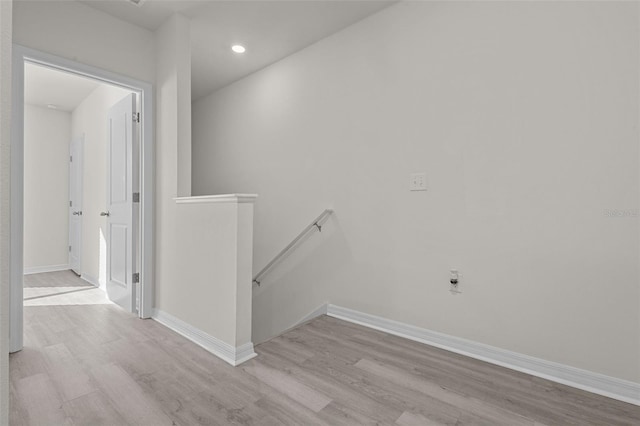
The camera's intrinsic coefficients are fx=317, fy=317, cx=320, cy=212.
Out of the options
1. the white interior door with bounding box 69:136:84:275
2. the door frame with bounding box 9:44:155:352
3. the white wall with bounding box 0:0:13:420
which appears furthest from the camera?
the white interior door with bounding box 69:136:84:275

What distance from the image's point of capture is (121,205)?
3.15m

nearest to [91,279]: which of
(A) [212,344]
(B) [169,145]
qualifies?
(B) [169,145]

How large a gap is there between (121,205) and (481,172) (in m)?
3.23

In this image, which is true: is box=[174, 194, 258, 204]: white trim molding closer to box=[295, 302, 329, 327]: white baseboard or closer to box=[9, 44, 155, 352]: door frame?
box=[9, 44, 155, 352]: door frame

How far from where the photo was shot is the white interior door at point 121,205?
295cm

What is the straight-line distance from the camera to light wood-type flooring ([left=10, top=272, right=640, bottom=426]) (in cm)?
152

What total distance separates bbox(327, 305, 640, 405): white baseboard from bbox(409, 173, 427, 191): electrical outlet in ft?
3.46

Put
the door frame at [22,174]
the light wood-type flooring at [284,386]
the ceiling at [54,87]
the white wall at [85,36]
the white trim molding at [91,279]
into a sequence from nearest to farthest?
the light wood-type flooring at [284,386]
the door frame at [22,174]
the white wall at [85,36]
the ceiling at [54,87]
the white trim molding at [91,279]

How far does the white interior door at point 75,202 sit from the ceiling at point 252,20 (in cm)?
278

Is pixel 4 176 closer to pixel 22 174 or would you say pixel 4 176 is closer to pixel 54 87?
pixel 22 174

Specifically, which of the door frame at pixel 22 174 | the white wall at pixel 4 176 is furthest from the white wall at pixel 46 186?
the white wall at pixel 4 176

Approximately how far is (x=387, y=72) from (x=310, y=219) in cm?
148

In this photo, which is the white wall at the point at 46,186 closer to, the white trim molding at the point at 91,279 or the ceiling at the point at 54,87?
the ceiling at the point at 54,87

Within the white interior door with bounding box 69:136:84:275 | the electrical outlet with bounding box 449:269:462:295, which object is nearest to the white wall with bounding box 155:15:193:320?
the electrical outlet with bounding box 449:269:462:295
